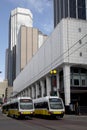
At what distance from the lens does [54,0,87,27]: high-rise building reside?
263 ft

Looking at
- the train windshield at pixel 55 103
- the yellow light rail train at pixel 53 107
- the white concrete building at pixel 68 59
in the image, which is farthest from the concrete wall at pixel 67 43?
the train windshield at pixel 55 103

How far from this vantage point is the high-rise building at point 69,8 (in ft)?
263

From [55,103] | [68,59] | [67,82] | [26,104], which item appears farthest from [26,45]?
[55,103]

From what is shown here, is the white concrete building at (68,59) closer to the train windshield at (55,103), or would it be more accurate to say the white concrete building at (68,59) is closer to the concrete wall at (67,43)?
the concrete wall at (67,43)

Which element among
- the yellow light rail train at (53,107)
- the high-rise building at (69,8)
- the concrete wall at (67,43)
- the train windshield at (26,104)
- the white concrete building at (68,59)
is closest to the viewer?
the yellow light rail train at (53,107)

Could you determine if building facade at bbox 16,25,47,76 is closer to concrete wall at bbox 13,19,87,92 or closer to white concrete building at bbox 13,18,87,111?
white concrete building at bbox 13,18,87,111

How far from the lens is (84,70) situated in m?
78.6

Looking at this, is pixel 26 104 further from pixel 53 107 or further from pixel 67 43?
pixel 67 43

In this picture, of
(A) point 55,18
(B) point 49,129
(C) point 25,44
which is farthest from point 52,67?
(C) point 25,44

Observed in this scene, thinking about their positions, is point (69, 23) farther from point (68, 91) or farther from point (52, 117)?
point (52, 117)

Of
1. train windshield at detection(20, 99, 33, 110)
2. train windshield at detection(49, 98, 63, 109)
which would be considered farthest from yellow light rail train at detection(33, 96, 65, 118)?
train windshield at detection(20, 99, 33, 110)

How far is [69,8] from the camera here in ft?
276

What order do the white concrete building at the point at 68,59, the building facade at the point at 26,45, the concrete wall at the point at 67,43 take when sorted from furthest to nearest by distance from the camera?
the building facade at the point at 26,45, the white concrete building at the point at 68,59, the concrete wall at the point at 67,43

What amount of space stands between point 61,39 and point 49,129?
49.2m
